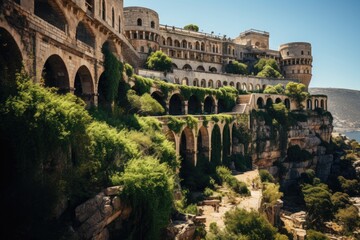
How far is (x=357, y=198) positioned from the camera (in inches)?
1674

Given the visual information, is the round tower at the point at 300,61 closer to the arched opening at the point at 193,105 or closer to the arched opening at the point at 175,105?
the arched opening at the point at 193,105

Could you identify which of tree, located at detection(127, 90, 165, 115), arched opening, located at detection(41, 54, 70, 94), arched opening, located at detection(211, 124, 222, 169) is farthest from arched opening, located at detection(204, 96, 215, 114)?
arched opening, located at detection(41, 54, 70, 94)

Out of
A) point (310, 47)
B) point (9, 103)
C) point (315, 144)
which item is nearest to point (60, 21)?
point (9, 103)

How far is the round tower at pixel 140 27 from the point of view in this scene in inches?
1833

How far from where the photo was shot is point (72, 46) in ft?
56.6

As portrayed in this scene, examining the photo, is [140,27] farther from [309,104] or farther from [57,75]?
[309,104]

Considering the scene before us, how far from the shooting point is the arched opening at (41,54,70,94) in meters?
16.7

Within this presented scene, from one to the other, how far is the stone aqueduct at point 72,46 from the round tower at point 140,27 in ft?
30.8

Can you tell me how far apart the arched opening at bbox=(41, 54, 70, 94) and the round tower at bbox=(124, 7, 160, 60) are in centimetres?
3041

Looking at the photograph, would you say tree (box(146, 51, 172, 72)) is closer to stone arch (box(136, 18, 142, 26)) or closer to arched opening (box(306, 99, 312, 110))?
stone arch (box(136, 18, 142, 26))

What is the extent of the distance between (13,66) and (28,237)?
7.40 metres

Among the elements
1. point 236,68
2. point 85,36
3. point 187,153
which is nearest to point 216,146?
point 187,153

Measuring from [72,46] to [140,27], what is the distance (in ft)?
103

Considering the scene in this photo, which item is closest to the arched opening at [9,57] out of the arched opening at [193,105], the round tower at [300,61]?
the arched opening at [193,105]
